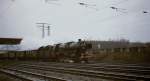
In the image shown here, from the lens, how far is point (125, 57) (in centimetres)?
3219

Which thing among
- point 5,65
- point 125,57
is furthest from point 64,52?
point 125,57

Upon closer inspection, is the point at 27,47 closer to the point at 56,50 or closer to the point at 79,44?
the point at 56,50

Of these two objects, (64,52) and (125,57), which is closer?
(125,57)

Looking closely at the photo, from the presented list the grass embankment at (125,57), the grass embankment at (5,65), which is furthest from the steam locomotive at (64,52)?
the grass embankment at (5,65)

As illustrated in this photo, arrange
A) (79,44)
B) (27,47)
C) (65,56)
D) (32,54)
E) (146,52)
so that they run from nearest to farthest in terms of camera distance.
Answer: (146,52) → (79,44) → (65,56) → (32,54) → (27,47)

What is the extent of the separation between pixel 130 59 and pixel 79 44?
6.74 m

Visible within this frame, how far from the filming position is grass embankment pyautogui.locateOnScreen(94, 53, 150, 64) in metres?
27.4

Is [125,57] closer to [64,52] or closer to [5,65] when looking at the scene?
[64,52]

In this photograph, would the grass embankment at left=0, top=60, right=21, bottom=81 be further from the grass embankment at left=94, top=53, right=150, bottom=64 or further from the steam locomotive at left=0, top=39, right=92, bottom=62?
the grass embankment at left=94, top=53, right=150, bottom=64

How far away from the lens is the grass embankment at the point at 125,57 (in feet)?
90.0

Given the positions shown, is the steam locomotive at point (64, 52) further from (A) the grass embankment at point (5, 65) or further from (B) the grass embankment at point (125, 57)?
(A) the grass embankment at point (5, 65)

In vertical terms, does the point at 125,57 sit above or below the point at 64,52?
below

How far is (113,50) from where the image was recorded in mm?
36656

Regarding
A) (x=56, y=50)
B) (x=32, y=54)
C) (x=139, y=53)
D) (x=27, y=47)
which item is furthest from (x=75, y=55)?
(x=27, y=47)
